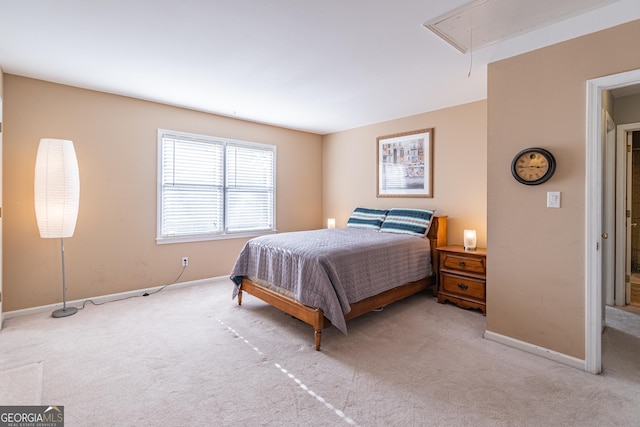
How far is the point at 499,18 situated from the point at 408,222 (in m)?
2.41

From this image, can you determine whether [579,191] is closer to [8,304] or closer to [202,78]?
[202,78]

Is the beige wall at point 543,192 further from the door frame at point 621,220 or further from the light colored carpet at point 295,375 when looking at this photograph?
the door frame at point 621,220

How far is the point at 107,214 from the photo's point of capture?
3598mm

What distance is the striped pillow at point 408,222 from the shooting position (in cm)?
387

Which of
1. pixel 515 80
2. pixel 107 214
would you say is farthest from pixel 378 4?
pixel 107 214

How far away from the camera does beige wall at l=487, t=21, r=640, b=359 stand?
2.14 metres

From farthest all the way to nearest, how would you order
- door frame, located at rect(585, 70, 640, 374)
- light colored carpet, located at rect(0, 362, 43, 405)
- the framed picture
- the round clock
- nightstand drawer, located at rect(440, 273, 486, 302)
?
the framed picture → nightstand drawer, located at rect(440, 273, 486, 302) → the round clock → door frame, located at rect(585, 70, 640, 374) → light colored carpet, located at rect(0, 362, 43, 405)

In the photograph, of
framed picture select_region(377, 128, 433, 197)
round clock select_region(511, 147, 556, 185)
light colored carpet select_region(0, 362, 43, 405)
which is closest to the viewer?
light colored carpet select_region(0, 362, 43, 405)

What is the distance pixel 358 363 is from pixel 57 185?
3317mm

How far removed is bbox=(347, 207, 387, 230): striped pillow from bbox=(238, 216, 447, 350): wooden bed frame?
77 cm

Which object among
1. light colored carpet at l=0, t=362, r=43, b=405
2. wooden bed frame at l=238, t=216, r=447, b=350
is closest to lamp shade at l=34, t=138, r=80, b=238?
light colored carpet at l=0, t=362, r=43, b=405

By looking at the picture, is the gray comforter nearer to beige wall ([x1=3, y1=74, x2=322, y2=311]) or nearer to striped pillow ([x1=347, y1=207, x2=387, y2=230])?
striped pillow ([x1=347, y1=207, x2=387, y2=230])

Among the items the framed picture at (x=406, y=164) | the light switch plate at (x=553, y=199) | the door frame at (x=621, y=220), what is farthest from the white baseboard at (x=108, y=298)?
the door frame at (x=621, y=220)

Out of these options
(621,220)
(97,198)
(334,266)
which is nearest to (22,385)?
(97,198)
